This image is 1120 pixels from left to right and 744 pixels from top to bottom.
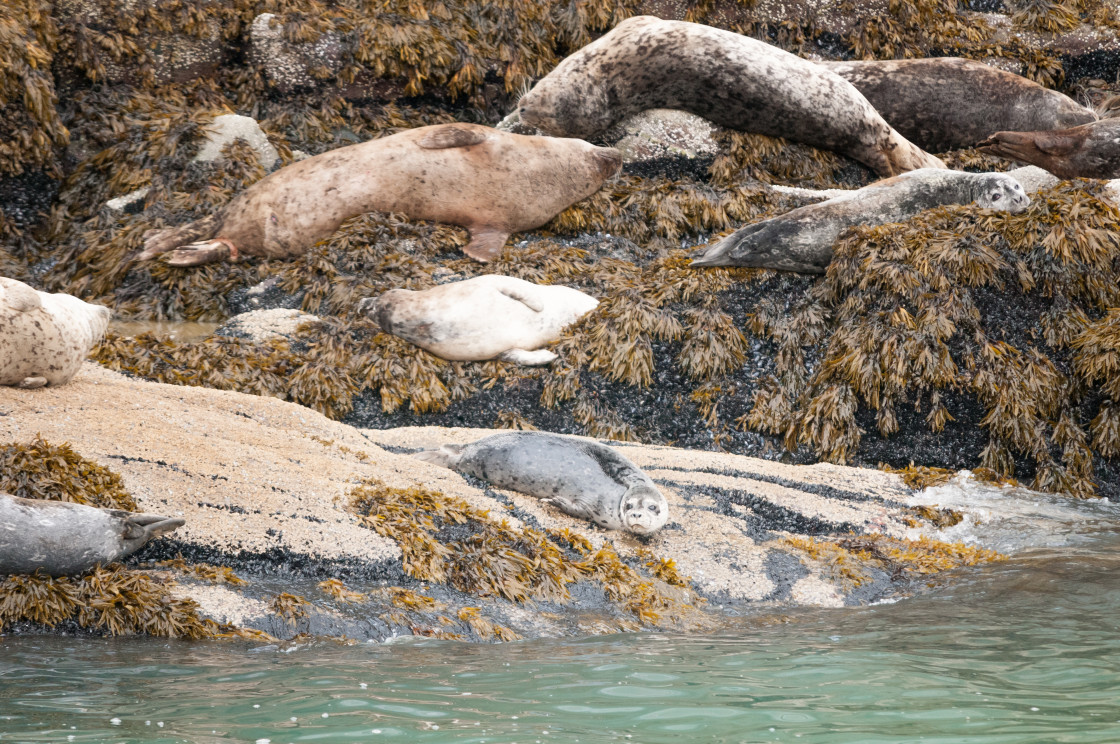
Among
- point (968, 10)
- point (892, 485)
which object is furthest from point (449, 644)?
point (968, 10)

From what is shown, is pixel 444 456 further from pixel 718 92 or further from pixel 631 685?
pixel 718 92

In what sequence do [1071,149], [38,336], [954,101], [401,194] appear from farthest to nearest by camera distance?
1. [954,101]
2. [401,194]
3. [1071,149]
4. [38,336]

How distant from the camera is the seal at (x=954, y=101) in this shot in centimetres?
888

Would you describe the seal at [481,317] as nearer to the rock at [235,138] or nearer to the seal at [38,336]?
the seal at [38,336]

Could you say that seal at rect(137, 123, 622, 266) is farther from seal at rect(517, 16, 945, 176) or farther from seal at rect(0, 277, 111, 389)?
seal at rect(0, 277, 111, 389)

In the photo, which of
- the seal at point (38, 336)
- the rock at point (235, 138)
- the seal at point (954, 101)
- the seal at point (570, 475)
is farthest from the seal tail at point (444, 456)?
the seal at point (954, 101)

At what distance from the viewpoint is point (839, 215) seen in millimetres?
6875

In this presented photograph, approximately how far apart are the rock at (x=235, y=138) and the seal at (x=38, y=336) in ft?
14.1

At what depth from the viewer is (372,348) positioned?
647 centimetres

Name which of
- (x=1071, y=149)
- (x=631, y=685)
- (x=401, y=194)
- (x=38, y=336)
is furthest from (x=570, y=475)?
(x=1071, y=149)

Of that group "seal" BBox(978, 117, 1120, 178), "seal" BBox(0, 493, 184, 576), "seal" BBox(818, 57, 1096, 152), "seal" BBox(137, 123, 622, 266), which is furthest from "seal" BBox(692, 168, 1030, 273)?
"seal" BBox(0, 493, 184, 576)

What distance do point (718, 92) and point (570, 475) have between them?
206 inches

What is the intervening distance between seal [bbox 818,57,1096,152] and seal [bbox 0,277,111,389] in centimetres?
710

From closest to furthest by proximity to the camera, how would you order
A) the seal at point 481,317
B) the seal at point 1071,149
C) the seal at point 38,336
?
the seal at point 38,336 < the seal at point 481,317 < the seal at point 1071,149
